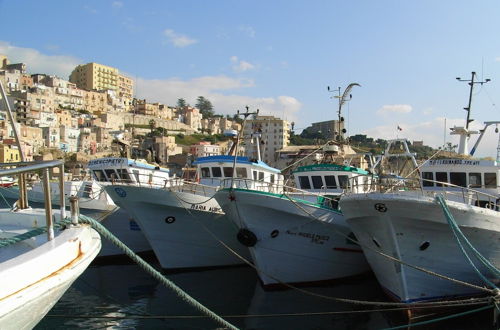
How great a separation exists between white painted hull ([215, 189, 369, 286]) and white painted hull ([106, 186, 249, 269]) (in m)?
1.92

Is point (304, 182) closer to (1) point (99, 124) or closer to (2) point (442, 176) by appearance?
(2) point (442, 176)

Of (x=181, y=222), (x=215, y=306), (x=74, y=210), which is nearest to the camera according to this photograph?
(x=74, y=210)

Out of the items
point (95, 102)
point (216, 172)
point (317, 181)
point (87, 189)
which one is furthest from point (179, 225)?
point (95, 102)

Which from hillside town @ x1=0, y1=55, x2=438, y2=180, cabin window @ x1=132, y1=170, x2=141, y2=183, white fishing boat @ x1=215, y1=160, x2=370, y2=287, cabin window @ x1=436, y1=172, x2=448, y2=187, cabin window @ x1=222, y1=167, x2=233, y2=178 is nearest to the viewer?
white fishing boat @ x1=215, y1=160, x2=370, y2=287

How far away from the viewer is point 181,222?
1705 cm

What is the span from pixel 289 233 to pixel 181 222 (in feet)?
14.1

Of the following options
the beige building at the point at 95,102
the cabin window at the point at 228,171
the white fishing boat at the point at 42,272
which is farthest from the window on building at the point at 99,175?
the beige building at the point at 95,102

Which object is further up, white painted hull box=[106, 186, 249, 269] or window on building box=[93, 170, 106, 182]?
window on building box=[93, 170, 106, 182]

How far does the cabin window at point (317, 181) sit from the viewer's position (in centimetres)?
1791

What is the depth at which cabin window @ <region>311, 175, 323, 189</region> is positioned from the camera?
58.7 ft

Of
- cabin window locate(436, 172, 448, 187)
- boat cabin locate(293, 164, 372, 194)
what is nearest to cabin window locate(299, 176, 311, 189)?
boat cabin locate(293, 164, 372, 194)

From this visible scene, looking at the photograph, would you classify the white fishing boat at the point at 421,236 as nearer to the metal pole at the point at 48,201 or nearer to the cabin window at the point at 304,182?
the cabin window at the point at 304,182

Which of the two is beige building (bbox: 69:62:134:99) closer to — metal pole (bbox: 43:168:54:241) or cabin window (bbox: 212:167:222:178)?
cabin window (bbox: 212:167:222:178)

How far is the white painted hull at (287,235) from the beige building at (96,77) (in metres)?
157
